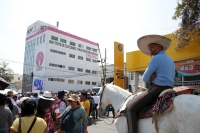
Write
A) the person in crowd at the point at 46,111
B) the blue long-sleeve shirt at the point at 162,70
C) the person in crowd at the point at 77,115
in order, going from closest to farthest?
the blue long-sleeve shirt at the point at 162,70 < the person in crowd at the point at 77,115 < the person in crowd at the point at 46,111

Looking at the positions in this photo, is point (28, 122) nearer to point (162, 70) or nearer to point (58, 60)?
point (162, 70)

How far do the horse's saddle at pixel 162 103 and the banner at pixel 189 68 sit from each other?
864 centimetres

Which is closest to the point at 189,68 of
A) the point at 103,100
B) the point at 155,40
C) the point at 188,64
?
the point at 188,64

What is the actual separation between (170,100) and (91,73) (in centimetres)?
5605

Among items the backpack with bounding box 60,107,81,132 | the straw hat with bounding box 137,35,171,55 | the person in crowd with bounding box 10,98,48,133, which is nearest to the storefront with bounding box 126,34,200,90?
the straw hat with bounding box 137,35,171,55

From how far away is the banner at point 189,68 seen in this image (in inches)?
408

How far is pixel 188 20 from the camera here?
939cm

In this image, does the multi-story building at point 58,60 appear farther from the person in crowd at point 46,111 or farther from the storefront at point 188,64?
the person in crowd at point 46,111

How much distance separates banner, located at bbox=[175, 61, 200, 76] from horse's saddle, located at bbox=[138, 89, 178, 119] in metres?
8.64

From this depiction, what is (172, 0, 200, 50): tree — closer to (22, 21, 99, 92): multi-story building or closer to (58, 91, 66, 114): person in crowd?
(58, 91, 66, 114): person in crowd

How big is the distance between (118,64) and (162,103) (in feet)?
48.5

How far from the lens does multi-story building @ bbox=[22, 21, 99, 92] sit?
156ft

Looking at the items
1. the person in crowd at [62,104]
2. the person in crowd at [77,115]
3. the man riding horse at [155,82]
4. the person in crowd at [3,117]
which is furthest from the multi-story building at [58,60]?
the man riding horse at [155,82]

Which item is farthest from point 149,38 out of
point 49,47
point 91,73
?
point 91,73
